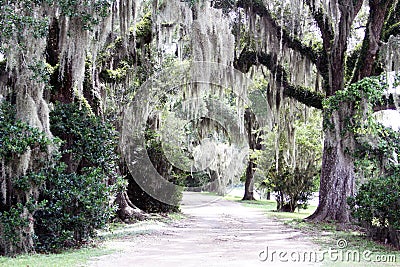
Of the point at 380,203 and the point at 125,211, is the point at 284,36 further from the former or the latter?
the point at 125,211

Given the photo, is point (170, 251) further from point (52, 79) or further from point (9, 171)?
point (52, 79)

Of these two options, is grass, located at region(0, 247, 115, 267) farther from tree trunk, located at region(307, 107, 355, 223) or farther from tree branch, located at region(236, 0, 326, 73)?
tree branch, located at region(236, 0, 326, 73)

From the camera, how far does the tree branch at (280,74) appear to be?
477 inches

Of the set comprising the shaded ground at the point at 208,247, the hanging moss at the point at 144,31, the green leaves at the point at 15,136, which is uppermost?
the hanging moss at the point at 144,31

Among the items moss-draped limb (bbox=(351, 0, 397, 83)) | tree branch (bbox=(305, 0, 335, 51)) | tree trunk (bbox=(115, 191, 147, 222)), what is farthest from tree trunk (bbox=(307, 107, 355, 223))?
tree trunk (bbox=(115, 191, 147, 222))

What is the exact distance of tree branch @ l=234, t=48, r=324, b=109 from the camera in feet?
39.8

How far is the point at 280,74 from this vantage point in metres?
12.6

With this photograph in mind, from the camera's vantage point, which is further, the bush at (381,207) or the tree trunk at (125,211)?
the tree trunk at (125,211)

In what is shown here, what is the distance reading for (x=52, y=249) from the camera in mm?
6664

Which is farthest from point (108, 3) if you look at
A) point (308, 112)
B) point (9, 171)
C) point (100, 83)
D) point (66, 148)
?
point (308, 112)

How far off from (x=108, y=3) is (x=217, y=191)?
2850 cm

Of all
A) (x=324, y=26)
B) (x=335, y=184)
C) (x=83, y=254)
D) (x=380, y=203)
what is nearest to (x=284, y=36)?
(x=324, y=26)

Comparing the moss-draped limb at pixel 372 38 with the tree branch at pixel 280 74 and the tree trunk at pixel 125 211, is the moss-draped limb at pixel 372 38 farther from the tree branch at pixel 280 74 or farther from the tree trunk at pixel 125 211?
the tree trunk at pixel 125 211

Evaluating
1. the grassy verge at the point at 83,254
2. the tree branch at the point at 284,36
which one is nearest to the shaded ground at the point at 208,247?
the grassy verge at the point at 83,254
